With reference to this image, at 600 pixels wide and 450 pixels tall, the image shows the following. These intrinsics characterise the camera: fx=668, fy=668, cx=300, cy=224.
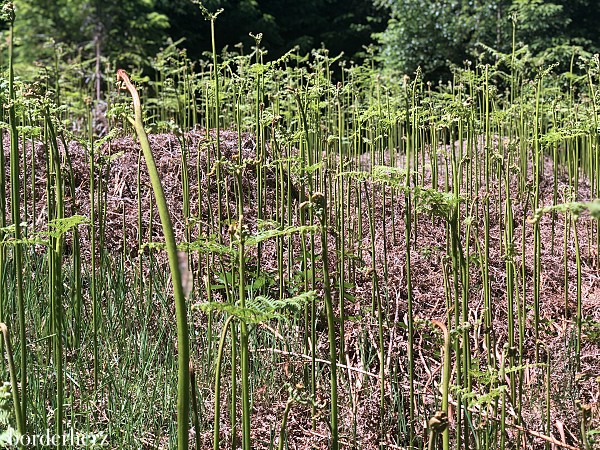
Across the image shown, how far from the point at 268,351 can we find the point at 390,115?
1.12 m

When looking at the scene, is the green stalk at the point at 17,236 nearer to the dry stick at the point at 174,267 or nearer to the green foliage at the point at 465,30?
the dry stick at the point at 174,267

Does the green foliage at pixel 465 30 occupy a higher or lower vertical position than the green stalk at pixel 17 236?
higher

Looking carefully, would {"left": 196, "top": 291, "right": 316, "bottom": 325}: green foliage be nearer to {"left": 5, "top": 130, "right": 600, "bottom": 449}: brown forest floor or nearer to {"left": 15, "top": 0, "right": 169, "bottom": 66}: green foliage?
{"left": 5, "top": 130, "right": 600, "bottom": 449}: brown forest floor

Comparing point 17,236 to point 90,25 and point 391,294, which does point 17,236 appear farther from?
point 90,25

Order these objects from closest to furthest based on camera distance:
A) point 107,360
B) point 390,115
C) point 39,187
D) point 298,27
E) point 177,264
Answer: point 177,264 → point 107,360 → point 390,115 → point 39,187 → point 298,27

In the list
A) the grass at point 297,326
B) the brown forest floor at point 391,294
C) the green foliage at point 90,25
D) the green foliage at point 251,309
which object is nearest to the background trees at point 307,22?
the green foliage at point 90,25

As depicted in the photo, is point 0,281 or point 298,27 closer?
point 0,281

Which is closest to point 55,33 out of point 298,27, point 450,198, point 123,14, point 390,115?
point 123,14

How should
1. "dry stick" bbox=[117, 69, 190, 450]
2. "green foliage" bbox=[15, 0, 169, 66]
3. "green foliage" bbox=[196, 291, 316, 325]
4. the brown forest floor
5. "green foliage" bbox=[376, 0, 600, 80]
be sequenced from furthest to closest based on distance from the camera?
"green foliage" bbox=[376, 0, 600, 80] → "green foliage" bbox=[15, 0, 169, 66] → the brown forest floor → "green foliage" bbox=[196, 291, 316, 325] → "dry stick" bbox=[117, 69, 190, 450]

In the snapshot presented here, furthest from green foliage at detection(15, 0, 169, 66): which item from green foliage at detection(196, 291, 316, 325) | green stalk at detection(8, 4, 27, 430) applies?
green foliage at detection(196, 291, 316, 325)

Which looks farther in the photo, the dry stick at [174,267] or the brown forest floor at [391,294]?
the brown forest floor at [391,294]

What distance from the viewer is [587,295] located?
2.40m

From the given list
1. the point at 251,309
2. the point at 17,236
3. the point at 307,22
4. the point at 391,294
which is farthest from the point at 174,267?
the point at 307,22

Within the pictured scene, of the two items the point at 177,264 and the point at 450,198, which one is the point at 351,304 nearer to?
the point at 450,198
